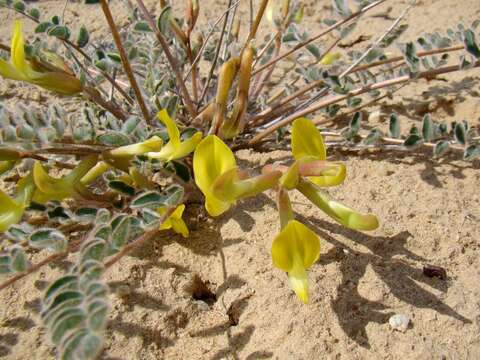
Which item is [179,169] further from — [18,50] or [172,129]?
[18,50]

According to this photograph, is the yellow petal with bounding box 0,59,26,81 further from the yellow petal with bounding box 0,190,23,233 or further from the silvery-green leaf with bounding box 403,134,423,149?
the silvery-green leaf with bounding box 403,134,423,149

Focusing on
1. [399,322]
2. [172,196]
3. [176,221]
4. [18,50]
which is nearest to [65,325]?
[172,196]

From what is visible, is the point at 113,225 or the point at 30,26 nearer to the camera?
the point at 113,225

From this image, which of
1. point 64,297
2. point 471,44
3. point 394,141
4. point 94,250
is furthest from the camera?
point 394,141

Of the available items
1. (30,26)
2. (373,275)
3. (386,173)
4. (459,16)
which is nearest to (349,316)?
(373,275)

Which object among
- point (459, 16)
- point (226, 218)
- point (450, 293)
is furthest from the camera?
point (459, 16)

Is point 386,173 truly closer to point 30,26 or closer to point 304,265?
point 304,265

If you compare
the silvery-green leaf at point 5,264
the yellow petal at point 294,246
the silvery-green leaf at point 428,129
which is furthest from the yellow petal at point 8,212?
the silvery-green leaf at point 428,129
